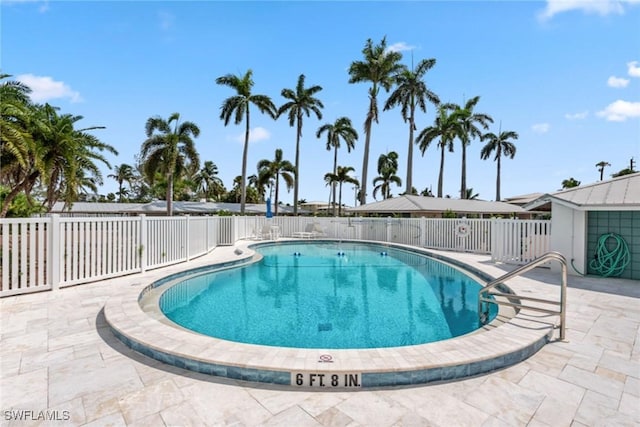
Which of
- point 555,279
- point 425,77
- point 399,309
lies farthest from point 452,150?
point 399,309

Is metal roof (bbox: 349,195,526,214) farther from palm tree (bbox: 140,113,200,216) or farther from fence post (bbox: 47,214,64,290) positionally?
fence post (bbox: 47,214,64,290)

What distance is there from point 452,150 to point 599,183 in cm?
2256

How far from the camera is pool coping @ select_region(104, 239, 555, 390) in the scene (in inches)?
112

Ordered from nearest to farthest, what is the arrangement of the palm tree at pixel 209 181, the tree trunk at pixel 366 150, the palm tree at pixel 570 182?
the tree trunk at pixel 366 150 → the palm tree at pixel 570 182 → the palm tree at pixel 209 181

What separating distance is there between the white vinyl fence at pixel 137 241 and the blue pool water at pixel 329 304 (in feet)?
4.87

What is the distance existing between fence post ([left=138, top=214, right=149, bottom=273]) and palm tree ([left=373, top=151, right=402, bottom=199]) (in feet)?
123

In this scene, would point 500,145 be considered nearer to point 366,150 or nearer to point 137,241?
point 366,150

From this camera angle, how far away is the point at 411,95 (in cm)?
2564

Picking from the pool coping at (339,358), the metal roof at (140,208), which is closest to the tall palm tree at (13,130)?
the pool coping at (339,358)

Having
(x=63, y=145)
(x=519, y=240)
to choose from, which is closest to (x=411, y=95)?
(x=519, y=240)

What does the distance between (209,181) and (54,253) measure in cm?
4634

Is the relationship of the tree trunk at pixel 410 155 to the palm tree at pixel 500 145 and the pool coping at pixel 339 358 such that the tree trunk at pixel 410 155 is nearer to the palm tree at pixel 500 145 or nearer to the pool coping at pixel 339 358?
the palm tree at pixel 500 145

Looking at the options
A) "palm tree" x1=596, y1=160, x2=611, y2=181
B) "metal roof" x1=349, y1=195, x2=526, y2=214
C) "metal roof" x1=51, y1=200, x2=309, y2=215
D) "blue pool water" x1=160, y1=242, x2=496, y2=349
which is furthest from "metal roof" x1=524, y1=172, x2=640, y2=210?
"palm tree" x1=596, y1=160, x2=611, y2=181

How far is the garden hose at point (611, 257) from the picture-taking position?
24.6 ft
